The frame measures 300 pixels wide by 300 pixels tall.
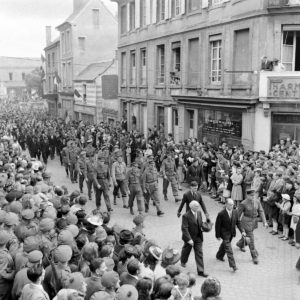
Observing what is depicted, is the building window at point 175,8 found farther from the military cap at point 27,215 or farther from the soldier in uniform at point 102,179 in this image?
the military cap at point 27,215

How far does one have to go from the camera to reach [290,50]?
18.1m

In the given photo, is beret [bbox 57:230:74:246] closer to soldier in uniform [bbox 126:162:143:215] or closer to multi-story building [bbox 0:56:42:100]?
soldier in uniform [bbox 126:162:143:215]

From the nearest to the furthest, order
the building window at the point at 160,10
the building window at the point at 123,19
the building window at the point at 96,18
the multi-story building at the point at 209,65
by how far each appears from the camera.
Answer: the multi-story building at the point at 209,65 < the building window at the point at 160,10 < the building window at the point at 123,19 < the building window at the point at 96,18

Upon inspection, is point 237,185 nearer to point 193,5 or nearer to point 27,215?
point 27,215

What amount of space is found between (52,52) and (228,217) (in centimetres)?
4772

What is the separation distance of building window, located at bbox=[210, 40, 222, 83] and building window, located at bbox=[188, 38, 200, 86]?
1.19 metres

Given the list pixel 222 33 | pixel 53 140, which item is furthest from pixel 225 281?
pixel 53 140

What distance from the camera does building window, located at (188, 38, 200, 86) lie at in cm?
2302

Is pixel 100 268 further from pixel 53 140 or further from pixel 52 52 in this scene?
pixel 52 52

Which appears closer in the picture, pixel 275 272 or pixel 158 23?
pixel 275 272

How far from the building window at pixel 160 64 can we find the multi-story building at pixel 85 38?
17214mm

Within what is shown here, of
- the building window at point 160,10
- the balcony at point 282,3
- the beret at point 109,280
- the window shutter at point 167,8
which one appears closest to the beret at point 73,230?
the beret at point 109,280

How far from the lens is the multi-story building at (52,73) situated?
2004 inches

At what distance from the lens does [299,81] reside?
17203 mm
